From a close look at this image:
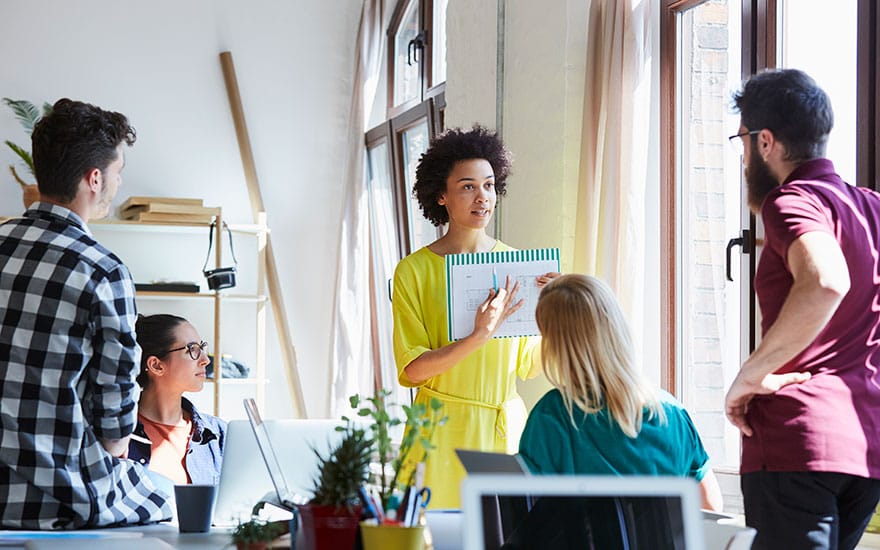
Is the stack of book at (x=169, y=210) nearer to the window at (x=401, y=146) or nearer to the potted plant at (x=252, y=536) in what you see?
the window at (x=401, y=146)

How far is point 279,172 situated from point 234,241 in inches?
19.7

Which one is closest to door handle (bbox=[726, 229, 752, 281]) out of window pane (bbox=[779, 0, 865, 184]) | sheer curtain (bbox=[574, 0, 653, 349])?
sheer curtain (bbox=[574, 0, 653, 349])

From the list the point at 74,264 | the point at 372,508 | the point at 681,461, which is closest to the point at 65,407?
the point at 74,264

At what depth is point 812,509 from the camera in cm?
204

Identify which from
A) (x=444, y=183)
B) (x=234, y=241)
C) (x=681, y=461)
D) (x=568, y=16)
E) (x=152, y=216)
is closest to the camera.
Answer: (x=681, y=461)

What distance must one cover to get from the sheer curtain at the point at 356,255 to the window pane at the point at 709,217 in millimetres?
2749

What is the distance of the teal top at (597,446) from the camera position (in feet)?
6.31

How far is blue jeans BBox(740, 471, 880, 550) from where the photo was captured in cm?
202

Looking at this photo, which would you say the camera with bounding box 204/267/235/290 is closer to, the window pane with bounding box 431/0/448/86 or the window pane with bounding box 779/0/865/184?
the window pane with bounding box 431/0/448/86

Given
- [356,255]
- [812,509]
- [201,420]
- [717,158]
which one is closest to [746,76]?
[717,158]

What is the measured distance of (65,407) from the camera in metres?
2.01

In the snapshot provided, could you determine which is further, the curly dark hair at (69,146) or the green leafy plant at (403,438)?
the curly dark hair at (69,146)

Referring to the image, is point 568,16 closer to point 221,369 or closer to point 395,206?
point 395,206

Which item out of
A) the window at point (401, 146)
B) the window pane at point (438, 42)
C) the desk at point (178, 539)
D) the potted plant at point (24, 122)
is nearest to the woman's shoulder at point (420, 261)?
the desk at point (178, 539)
